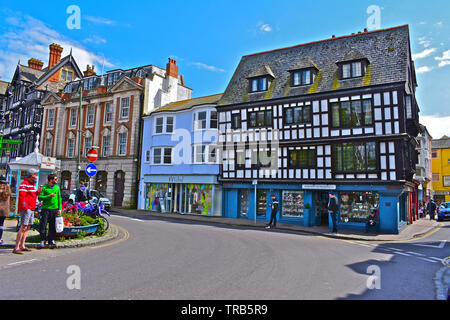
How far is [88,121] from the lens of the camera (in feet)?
122

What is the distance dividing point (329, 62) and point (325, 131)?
5586 mm

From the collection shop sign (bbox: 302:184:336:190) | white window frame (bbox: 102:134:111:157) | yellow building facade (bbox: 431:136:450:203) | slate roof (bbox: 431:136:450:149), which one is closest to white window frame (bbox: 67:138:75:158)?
white window frame (bbox: 102:134:111:157)

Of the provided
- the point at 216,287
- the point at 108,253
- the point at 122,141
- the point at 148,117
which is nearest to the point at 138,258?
the point at 108,253

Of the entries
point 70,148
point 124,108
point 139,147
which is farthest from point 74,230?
point 70,148

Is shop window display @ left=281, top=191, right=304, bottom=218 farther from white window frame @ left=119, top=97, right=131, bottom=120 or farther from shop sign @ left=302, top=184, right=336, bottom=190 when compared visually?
white window frame @ left=119, top=97, right=131, bottom=120

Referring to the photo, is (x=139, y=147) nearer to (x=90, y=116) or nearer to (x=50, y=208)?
(x=90, y=116)

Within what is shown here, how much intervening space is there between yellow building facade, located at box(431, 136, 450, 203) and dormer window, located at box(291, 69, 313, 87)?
44.1 m

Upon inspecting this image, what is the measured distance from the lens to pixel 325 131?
21266 mm

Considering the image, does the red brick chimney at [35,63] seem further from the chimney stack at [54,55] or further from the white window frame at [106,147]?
the white window frame at [106,147]

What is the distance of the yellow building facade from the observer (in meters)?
53.7

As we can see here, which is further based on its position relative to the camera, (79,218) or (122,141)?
(122,141)

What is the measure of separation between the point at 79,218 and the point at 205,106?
1744cm

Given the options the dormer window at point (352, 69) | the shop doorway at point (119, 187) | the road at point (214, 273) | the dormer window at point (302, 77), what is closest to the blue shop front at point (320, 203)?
the dormer window at point (352, 69)

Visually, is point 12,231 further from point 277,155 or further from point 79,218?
point 277,155
